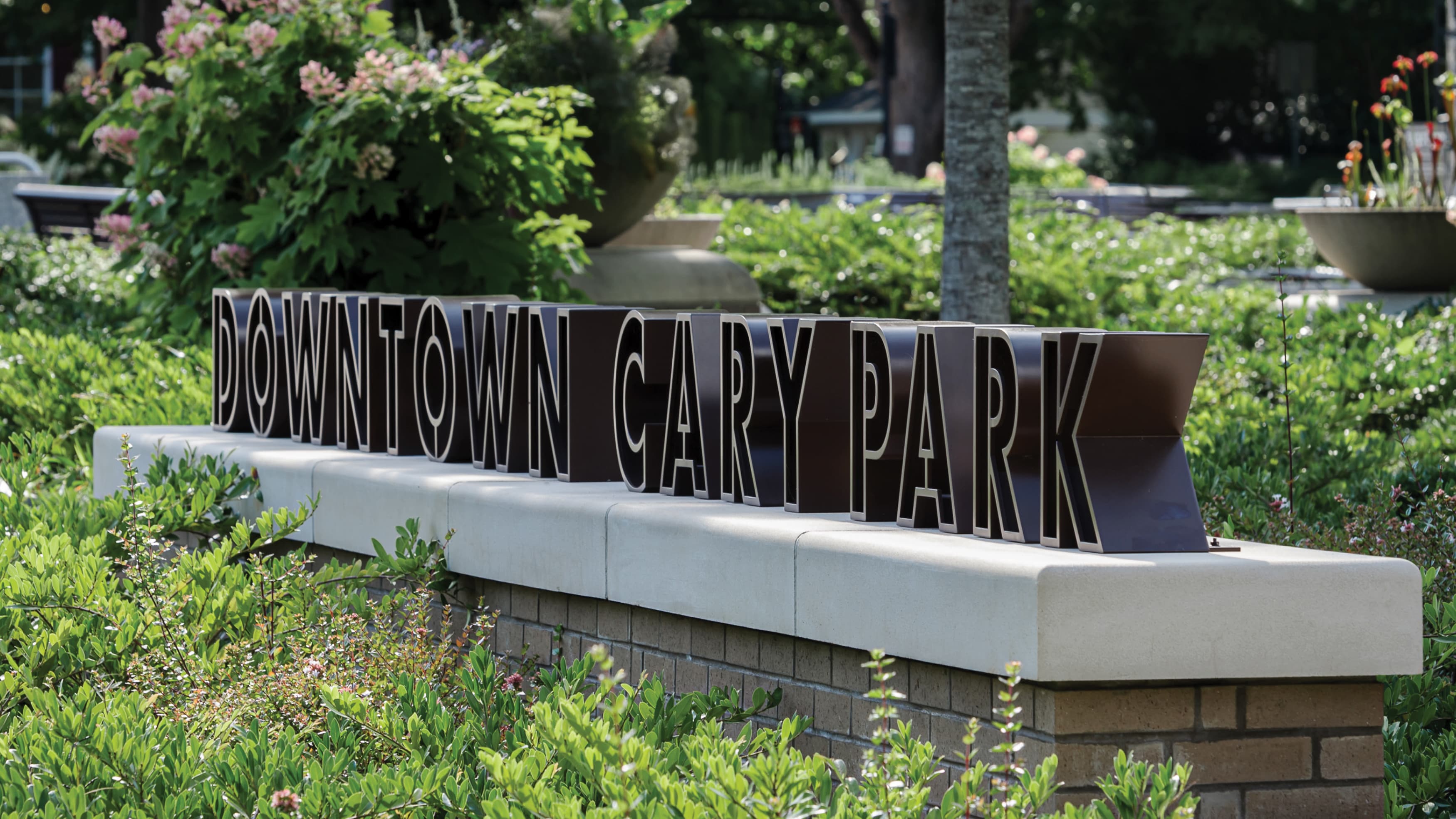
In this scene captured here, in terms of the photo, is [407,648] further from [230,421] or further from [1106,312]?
[1106,312]

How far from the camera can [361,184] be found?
8320mm

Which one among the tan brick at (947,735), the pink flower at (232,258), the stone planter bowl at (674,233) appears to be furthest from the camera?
the stone planter bowl at (674,233)

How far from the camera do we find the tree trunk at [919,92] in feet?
108

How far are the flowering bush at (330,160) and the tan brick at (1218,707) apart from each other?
209 inches

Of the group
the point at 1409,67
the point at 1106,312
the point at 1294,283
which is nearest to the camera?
the point at 1409,67

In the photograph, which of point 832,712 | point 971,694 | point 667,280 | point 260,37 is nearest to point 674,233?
point 667,280

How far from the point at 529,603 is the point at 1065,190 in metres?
21.2

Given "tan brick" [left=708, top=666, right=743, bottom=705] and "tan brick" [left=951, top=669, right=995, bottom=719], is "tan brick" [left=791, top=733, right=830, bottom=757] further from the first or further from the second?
"tan brick" [left=951, top=669, right=995, bottom=719]

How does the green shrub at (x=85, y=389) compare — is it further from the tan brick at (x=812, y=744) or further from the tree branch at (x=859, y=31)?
the tree branch at (x=859, y=31)

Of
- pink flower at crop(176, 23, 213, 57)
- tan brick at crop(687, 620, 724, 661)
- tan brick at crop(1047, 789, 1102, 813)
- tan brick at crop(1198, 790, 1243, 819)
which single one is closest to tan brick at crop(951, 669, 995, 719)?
tan brick at crop(1047, 789, 1102, 813)

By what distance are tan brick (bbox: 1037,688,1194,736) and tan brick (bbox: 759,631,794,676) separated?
2.64 ft

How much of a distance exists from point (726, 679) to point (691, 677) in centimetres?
13

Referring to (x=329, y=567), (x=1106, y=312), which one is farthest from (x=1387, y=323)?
(x=329, y=567)

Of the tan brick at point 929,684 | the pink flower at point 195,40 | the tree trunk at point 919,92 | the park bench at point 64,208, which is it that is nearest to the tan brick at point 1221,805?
the tan brick at point 929,684
